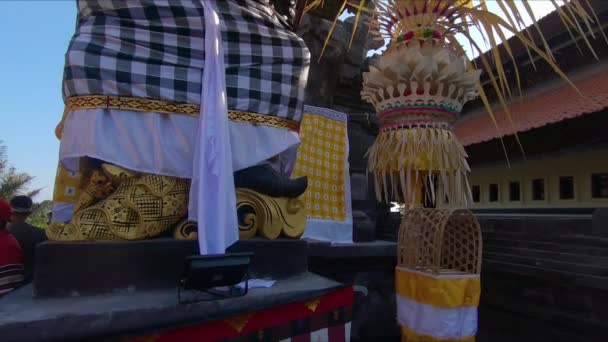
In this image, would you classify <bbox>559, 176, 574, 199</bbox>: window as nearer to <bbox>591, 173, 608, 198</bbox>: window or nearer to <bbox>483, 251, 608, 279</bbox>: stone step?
<bbox>591, 173, 608, 198</bbox>: window

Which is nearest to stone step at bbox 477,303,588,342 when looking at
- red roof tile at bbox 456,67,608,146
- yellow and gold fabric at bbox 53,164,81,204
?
red roof tile at bbox 456,67,608,146

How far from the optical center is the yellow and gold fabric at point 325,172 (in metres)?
4.68

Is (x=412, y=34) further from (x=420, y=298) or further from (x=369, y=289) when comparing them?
(x=369, y=289)

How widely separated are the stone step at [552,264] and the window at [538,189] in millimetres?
2763

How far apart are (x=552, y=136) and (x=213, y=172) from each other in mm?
5024

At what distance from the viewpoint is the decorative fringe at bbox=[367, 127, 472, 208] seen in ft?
8.15

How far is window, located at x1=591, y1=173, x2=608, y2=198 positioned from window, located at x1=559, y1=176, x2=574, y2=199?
0.36 metres

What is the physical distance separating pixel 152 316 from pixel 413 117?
71.5 inches

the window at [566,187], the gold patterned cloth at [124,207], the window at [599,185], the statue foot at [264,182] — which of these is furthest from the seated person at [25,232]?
the window at [566,187]

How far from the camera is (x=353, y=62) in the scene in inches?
223

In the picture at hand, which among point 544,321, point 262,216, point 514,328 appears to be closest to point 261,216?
point 262,216

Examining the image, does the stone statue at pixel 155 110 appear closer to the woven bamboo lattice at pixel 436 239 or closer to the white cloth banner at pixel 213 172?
the white cloth banner at pixel 213 172

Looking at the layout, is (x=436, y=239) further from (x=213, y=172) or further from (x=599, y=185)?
(x=599, y=185)

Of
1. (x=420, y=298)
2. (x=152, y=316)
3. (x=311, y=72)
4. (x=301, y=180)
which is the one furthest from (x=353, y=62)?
(x=152, y=316)
